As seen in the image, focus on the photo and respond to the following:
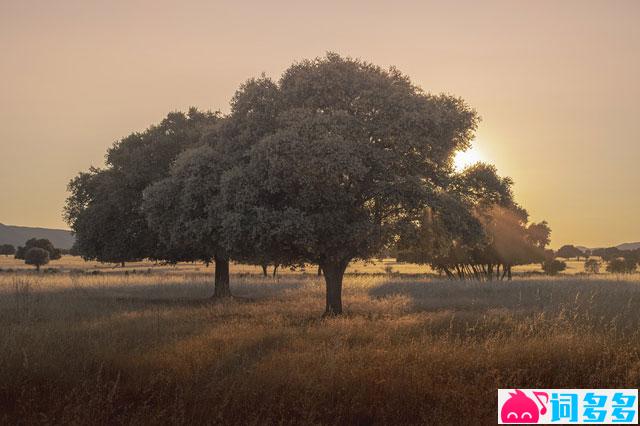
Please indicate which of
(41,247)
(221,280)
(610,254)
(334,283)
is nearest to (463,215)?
(334,283)

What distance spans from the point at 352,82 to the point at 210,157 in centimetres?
630

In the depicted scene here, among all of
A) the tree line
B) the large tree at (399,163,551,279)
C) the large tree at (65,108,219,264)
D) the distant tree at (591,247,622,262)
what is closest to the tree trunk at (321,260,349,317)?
the tree line

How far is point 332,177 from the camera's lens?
62.2 ft

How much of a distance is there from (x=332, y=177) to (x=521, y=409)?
1065 centimetres

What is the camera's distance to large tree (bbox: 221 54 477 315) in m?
19.2

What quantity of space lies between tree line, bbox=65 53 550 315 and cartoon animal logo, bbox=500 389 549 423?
10.1 metres

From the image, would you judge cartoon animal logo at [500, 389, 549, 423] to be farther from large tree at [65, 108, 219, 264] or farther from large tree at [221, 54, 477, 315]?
large tree at [65, 108, 219, 264]

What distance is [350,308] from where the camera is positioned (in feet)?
86.7

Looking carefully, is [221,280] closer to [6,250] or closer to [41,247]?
[41,247]

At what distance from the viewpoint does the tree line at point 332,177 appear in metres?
19.6

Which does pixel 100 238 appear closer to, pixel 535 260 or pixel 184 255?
pixel 184 255

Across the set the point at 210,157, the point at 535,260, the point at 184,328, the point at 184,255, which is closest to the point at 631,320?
the point at 184,328

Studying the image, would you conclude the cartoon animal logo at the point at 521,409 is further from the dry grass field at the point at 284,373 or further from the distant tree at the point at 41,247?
the distant tree at the point at 41,247

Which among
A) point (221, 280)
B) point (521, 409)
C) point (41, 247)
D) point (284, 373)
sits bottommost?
point (521, 409)
